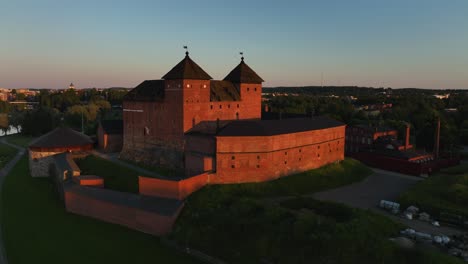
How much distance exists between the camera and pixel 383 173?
3916 centimetres

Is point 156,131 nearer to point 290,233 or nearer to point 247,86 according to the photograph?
point 247,86

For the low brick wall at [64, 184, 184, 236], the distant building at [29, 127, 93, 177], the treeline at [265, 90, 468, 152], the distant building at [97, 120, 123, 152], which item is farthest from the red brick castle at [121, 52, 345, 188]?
the treeline at [265, 90, 468, 152]

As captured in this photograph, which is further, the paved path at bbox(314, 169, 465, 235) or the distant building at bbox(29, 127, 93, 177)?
the distant building at bbox(29, 127, 93, 177)

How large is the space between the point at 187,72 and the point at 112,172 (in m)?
12.0

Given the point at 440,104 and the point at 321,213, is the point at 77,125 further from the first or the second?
the point at 440,104

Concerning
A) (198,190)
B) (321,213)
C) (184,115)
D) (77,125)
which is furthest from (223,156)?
(77,125)

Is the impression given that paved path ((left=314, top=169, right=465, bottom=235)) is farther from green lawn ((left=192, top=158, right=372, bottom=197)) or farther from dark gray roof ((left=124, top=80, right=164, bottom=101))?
dark gray roof ((left=124, top=80, right=164, bottom=101))

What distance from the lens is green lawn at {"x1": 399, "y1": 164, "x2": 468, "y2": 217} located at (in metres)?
25.1

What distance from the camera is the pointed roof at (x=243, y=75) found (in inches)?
1512

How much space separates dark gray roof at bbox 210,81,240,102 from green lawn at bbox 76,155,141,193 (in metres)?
10.6

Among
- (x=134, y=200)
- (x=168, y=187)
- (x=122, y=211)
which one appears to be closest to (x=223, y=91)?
(x=168, y=187)

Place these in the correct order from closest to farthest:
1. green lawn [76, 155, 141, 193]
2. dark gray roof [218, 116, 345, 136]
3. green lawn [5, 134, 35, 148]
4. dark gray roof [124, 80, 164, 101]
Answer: dark gray roof [218, 116, 345, 136] < green lawn [76, 155, 141, 193] < dark gray roof [124, 80, 164, 101] < green lawn [5, 134, 35, 148]

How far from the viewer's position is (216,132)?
104 ft

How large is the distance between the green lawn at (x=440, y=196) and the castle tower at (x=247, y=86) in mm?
17628
